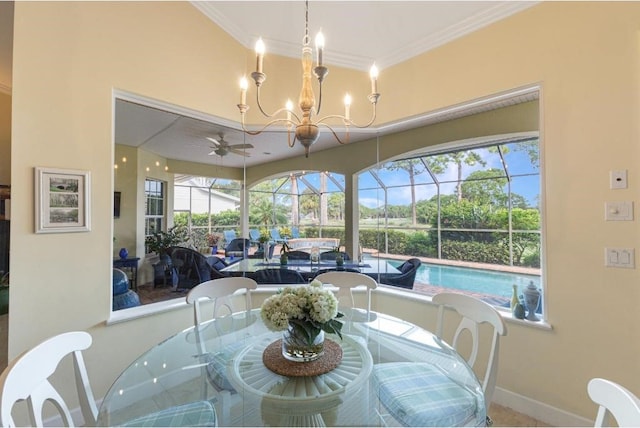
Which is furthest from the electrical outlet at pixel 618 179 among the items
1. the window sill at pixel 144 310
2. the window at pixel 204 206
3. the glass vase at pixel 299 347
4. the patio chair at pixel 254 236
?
the window sill at pixel 144 310

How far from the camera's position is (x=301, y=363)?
1.37 metres

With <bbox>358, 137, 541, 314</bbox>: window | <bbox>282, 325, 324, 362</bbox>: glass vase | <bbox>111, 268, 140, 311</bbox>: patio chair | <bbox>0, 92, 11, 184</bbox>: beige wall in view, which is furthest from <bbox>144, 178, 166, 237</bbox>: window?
<bbox>358, 137, 541, 314</bbox>: window

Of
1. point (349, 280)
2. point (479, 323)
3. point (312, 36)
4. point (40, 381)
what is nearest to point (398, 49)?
point (312, 36)

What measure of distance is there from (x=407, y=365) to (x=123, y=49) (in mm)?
2885

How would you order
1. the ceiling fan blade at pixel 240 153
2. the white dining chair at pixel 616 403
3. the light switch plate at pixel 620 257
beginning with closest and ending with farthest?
the white dining chair at pixel 616 403 < the light switch plate at pixel 620 257 < the ceiling fan blade at pixel 240 153

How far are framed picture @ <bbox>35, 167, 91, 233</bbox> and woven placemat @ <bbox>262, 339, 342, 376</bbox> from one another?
158cm

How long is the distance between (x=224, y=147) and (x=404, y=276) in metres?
2.42

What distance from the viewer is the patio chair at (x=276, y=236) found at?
3.28m

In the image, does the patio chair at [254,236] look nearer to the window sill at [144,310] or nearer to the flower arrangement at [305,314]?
the window sill at [144,310]

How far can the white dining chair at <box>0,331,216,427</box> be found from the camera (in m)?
0.92

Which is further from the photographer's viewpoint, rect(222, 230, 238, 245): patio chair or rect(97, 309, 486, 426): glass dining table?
rect(222, 230, 238, 245): patio chair

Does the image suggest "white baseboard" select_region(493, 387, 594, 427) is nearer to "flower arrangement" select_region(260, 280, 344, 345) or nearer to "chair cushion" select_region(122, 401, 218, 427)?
"flower arrangement" select_region(260, 280, 344, 345)

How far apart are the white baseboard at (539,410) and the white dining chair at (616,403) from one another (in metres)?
1.47

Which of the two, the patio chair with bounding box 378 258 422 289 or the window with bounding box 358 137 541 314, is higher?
the window with bounding box 358 137 541 314
